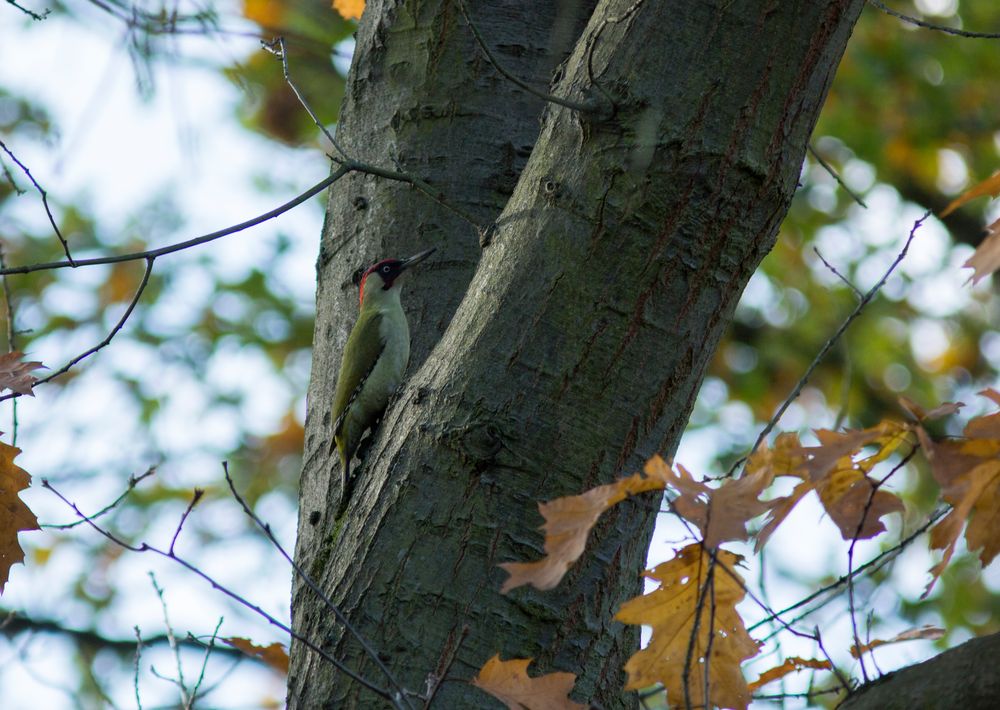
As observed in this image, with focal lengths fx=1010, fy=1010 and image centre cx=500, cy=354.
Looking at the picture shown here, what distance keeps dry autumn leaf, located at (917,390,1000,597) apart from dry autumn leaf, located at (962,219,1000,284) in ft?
0.81

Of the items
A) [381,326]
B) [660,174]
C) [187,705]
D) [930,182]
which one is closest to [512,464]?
[660,174]

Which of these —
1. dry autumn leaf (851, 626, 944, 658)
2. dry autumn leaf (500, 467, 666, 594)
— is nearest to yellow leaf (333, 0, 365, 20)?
dry autumn leaf (500, 467, 666, 594)

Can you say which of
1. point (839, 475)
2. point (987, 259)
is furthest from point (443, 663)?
point (987, 259)

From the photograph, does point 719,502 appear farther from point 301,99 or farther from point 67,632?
point 67,632

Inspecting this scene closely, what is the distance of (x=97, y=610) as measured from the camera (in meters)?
9.82

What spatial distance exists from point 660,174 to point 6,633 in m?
5.49

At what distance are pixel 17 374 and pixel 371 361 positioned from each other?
2104 mm

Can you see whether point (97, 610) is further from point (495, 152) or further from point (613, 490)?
point (613, 490)

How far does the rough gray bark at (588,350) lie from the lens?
236cm

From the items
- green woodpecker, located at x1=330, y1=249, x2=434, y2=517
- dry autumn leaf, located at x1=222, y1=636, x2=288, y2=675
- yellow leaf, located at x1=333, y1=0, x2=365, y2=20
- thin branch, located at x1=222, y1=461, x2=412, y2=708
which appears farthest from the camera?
yellow leaf, located at x1=333, y1=0, x2=365, y2=20

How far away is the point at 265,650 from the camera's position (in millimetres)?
3775

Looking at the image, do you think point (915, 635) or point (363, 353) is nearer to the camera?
point (915, 635)

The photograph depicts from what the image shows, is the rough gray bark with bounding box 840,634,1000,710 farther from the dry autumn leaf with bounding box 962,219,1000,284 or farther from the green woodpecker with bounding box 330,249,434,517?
the green woodpecker with bounding box 330,249,434,517

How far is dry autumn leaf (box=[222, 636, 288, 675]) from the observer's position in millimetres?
3668
